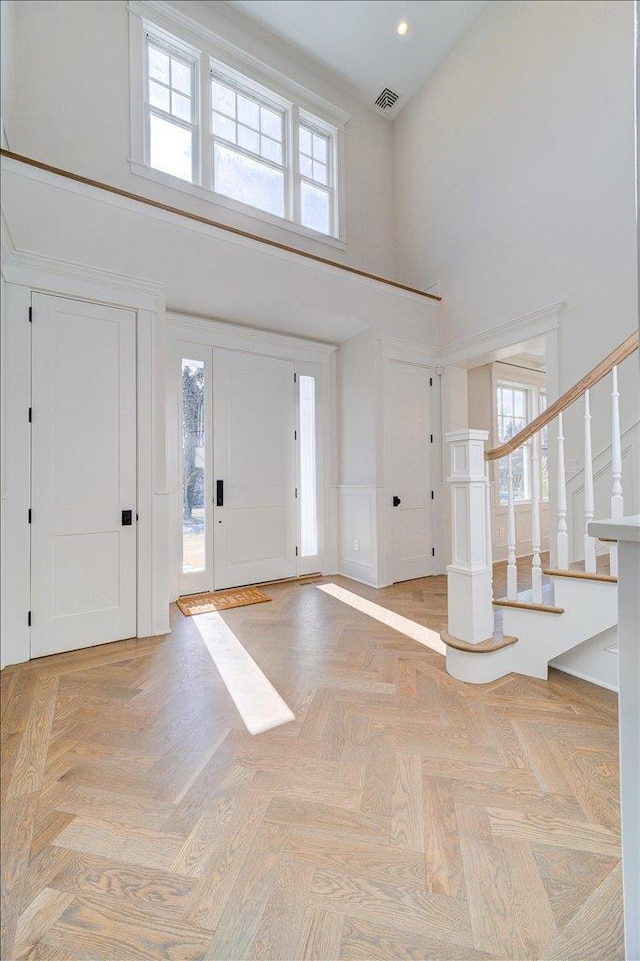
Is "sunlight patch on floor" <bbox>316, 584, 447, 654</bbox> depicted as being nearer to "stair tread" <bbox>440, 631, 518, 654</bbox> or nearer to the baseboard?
"stair tread" <bbox>440, 631, 518, 654</bbox>

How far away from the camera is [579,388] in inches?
84.7

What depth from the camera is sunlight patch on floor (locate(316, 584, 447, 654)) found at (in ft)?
9.15

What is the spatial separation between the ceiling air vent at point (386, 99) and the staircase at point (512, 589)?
479 cm

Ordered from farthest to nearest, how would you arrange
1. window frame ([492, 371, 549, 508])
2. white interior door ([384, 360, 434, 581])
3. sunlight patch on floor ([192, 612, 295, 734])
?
window frame ([492, 371, 549, 508])
white interior door ([384, 360, 434, 581])
sunlight patch on floor ([192, 612, 295, 734])

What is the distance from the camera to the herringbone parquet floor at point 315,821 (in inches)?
39.9

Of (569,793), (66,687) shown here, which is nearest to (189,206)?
(66,687)

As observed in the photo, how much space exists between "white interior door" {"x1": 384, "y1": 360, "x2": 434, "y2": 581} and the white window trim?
1855 millimetres

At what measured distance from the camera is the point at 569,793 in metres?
1.44

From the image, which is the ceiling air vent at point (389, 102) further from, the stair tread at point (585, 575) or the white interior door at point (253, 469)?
the stair tread at point (585, 575)

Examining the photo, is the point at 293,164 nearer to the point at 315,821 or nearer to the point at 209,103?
the point at 209,103

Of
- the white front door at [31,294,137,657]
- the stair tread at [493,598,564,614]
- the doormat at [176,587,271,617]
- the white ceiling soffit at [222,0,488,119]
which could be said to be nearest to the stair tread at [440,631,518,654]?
the stair tread at [493,598,564,614]

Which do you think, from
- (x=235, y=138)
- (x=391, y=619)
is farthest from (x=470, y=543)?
(x=235, y=138)

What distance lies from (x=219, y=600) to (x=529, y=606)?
8.44ft

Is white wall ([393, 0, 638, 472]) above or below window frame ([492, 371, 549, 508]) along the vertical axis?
above
